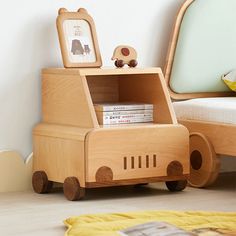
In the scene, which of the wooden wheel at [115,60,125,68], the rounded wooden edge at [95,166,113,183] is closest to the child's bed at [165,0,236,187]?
the wooden wheel at [115,60,125,68]

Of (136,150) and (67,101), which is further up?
(67,101)

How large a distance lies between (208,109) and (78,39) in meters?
0.58

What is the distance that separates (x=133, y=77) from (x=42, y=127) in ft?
1.44

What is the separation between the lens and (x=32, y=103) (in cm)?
291

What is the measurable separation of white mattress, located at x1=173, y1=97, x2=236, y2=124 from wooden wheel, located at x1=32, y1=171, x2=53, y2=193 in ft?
2.08

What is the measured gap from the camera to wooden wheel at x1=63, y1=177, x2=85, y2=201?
2.63 metres

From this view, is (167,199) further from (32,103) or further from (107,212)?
(32,103)

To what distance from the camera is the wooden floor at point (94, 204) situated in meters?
2.23

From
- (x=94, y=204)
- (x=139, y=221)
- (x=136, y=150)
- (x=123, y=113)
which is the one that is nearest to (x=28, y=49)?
(x=123, y=113)

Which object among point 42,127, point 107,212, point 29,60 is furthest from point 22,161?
point 107,212

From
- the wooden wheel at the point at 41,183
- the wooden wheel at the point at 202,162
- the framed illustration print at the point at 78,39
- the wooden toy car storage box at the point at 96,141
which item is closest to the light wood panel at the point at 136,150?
the wooden toy car storage box at the point at 96,141

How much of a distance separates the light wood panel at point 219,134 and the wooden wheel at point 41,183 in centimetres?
64

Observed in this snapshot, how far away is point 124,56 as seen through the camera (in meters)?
2.86

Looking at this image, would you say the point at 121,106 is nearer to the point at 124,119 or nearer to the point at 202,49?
the point at 124,119
